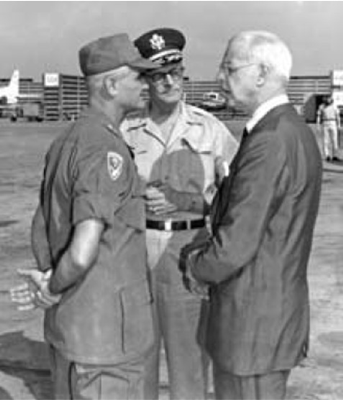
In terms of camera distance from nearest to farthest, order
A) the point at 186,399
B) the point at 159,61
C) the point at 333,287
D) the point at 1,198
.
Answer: the point at 159,61 → the point at 186,399 → the point at 333,287 → the point at 1,198

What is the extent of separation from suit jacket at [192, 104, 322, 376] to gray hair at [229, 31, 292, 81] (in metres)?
0.12

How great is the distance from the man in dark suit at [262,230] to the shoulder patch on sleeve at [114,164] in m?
0.33

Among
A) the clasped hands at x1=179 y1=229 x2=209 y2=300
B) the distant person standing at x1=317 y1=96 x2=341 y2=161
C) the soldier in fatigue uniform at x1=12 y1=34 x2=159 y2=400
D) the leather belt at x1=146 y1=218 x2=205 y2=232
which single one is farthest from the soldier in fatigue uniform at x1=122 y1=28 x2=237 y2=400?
the distant person standing at x1=317 y1=96 x2=341 y2=161

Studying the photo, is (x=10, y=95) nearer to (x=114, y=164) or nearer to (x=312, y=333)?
(x=312, y=333)

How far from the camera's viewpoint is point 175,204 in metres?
3.21

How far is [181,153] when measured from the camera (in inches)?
130

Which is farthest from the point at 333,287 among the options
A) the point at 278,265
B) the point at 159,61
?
the point at 278,265

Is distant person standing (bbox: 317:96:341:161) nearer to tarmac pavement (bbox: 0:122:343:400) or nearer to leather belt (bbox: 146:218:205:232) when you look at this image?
tarmac pavement (bbox: 0:122:343:400)

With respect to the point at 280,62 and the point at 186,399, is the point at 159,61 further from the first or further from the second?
the point at 186,399

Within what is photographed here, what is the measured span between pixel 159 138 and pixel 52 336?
1.09 meters

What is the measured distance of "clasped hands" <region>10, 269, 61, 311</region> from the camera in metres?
2.47

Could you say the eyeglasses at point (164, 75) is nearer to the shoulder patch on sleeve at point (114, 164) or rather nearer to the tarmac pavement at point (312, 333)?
the shoulder patch on sleeve at point (114, 164)

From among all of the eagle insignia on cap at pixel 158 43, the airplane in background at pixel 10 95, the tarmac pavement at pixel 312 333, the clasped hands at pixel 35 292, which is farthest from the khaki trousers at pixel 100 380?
the airplane in background at pixel 10 95

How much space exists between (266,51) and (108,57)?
0.48m
